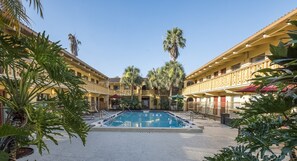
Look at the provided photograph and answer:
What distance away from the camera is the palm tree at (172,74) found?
3088 centimetres

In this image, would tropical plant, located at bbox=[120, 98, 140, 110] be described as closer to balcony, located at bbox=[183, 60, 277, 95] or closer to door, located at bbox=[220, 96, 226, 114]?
balcony, located at bbox=[183, 60, 277, 95]

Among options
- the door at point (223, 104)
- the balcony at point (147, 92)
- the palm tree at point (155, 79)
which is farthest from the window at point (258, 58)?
the balcony at point (147, 92)

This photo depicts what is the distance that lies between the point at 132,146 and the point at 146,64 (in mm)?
31071

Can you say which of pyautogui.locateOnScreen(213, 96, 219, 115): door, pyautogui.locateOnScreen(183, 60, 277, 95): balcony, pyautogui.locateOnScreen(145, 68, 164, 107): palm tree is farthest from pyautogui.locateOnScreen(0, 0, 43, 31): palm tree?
pyautogui.locateOnScreen(145, 68, 164, 107): palm tree

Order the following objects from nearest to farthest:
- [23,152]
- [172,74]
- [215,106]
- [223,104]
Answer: [23,152]
[223,104]
[215,106]
[172,74]

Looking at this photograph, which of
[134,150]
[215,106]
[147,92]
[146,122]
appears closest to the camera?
[134,150]

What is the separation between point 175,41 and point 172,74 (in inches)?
250

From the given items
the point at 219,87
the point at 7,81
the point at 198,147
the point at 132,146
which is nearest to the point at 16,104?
the point at 7,81

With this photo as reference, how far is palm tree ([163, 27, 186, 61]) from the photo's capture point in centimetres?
3306

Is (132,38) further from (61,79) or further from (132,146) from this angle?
(61,79)

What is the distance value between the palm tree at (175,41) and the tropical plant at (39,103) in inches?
1217

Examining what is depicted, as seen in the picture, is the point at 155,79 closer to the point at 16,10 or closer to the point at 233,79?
the point at 233,79

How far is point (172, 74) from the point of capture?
30.8 metres

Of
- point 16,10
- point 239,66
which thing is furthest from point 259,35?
point 16,10
